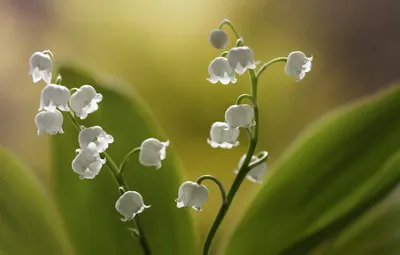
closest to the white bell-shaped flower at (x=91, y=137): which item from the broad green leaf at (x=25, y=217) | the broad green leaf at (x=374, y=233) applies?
the broad green leaf at (x=25, y=217)

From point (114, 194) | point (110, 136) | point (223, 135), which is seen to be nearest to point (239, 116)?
point (223, 135)

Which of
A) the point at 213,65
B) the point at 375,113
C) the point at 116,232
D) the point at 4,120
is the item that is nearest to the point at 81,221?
the point at 116,232

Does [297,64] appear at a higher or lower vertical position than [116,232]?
higher

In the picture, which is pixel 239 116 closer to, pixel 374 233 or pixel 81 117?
pixel 81 117

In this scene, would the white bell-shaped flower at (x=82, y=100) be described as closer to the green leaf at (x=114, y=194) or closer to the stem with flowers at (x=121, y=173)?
the stem with flowers at (x=121, y=173)

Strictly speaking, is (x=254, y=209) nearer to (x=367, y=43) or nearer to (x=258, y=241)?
(x=258, y=241)

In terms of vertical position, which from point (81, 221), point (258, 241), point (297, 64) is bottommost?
point (258, 241)
